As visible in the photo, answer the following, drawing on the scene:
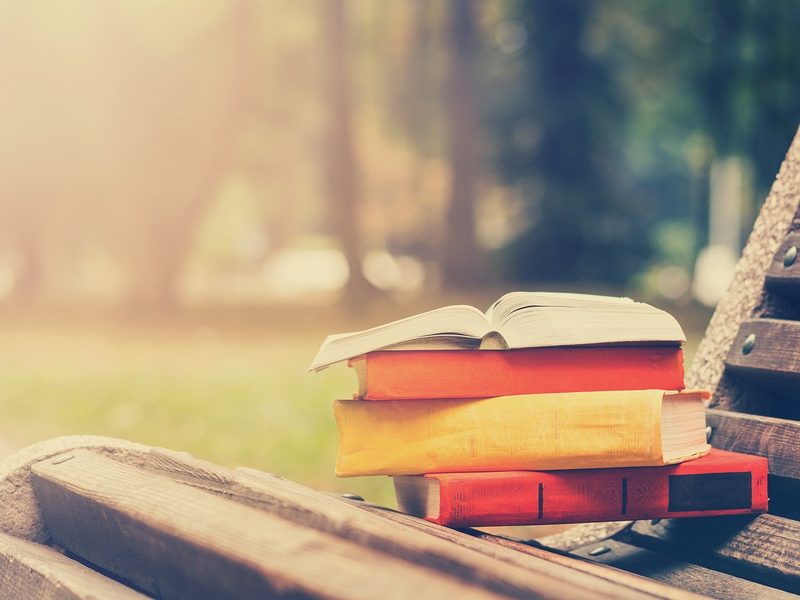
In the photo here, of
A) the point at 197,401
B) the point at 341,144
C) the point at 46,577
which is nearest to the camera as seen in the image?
the point at 46,577

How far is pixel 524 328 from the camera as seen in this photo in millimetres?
1775

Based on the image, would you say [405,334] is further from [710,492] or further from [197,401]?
[197,401]

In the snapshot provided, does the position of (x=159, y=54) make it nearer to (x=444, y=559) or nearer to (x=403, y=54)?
(x=403, y=54)

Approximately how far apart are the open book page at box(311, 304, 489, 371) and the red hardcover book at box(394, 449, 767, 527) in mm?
214

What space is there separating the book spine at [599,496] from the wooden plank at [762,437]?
0.07 metres

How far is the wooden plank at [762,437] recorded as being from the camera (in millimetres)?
1880

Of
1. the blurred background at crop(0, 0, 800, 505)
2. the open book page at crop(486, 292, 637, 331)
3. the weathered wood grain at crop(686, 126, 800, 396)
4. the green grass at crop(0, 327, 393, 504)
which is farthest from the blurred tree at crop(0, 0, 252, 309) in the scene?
the open book page at crop(486, 292, 637, 331)

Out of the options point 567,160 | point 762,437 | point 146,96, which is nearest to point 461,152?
point 567,160

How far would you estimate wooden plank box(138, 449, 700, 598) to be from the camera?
43.8 inches

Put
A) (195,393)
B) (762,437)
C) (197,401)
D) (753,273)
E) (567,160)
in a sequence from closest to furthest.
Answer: (762,437)
(753,273)
(197,401)
(195,393)
(567,160)

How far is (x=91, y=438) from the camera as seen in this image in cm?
194

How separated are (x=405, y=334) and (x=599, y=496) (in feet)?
1.27

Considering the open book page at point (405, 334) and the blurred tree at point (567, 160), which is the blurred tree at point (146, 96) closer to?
the blurred tree at point (567, 160)

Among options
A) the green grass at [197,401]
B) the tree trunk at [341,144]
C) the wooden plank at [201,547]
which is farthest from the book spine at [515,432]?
the tree trunk at [341,144]
